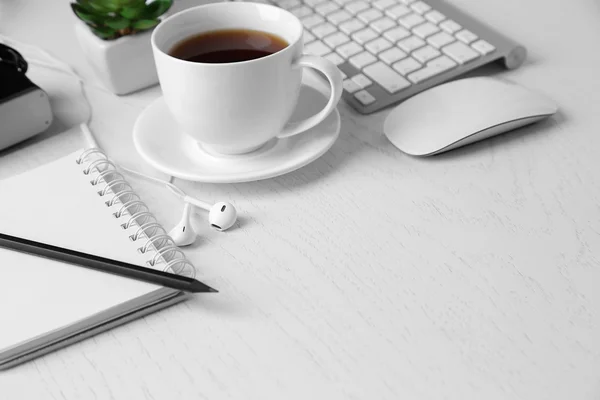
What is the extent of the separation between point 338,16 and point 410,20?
0.09 m

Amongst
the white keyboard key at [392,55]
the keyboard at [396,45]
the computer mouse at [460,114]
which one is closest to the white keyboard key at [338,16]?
the keyboard at [396,45]

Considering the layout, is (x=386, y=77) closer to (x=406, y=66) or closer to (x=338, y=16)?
(x=406, y=66)

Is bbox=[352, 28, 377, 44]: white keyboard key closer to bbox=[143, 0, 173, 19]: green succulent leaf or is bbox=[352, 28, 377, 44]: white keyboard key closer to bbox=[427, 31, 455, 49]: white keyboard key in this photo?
bbox=[427, 31, 455, 49]: white keyboard key

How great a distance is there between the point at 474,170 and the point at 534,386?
244mm

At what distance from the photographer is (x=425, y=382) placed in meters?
0.46

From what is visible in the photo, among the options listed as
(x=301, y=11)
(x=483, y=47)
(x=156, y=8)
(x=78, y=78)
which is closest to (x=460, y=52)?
(x=483, y=47)

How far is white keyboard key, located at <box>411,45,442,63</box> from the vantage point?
768 mm

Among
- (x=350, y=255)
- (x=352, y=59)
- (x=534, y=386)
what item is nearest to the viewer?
(x=534, y=386)

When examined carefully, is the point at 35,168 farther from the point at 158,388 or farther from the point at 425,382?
the point at 425,382

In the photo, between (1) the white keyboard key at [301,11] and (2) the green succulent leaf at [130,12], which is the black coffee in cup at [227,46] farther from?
(1) the white keyboard key at [301,11]

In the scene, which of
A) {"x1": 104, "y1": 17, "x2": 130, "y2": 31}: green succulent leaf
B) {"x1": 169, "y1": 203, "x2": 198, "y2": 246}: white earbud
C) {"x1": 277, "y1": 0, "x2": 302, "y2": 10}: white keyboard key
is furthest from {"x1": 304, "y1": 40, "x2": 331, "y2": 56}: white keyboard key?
{"x1": 169, "y1": 203, "x2": 198, "y2": 246}: white earbud

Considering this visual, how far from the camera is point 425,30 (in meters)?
0.81

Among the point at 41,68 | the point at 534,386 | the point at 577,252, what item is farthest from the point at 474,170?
the point at 41,68

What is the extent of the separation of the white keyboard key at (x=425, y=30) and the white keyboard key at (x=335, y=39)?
0.08m
